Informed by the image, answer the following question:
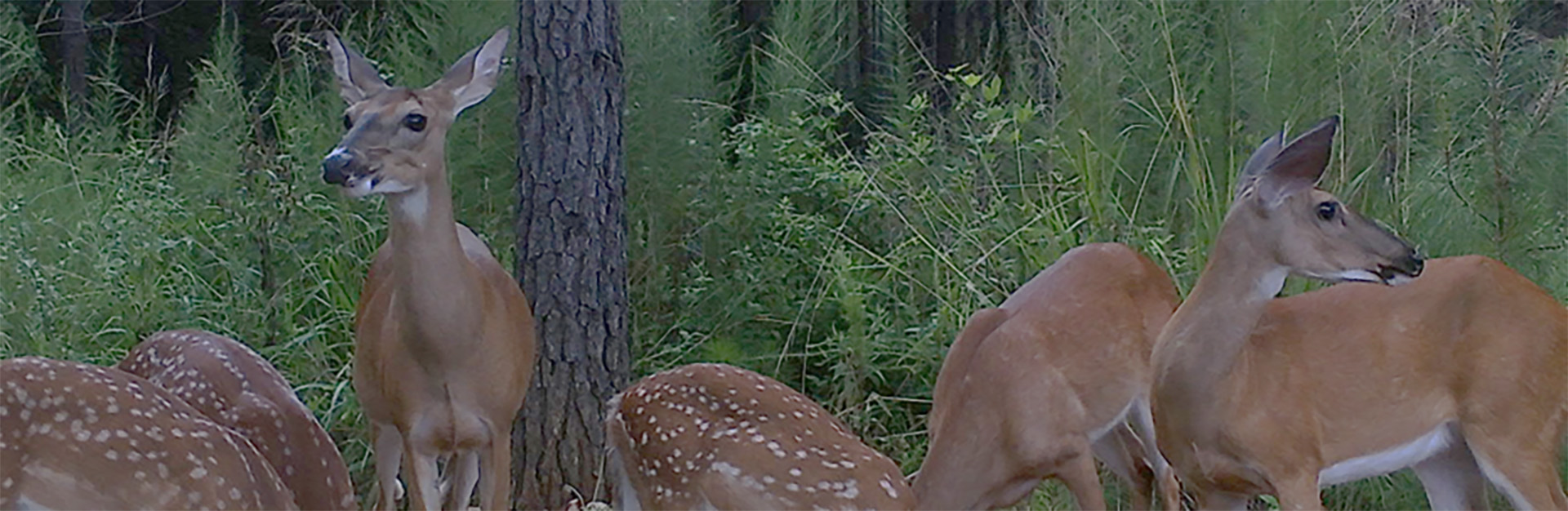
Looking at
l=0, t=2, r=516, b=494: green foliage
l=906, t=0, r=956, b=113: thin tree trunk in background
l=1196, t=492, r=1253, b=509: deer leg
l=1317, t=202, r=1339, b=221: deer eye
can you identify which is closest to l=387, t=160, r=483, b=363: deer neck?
l=1196, t=492, r=1253, b=509: deer leg

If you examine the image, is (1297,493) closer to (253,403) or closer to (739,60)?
(253,403)

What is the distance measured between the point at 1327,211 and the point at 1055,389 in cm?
108

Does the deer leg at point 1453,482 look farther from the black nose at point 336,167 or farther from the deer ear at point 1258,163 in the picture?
the black nose at point 336,167

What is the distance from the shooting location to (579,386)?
620 centimetres

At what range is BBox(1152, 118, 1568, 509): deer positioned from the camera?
4.24 meters

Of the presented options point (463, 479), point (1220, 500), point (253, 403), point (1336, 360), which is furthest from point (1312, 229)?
point (253, 403)

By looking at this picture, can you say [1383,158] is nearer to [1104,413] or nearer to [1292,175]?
[1104,413]

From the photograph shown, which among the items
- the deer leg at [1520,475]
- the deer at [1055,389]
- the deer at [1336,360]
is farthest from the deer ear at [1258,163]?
the deer leg at [1520,475]

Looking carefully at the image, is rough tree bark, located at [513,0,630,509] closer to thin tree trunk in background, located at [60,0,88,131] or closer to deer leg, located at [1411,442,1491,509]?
deer leg, located at [1411,442,1491,509]

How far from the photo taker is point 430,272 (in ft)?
15.1

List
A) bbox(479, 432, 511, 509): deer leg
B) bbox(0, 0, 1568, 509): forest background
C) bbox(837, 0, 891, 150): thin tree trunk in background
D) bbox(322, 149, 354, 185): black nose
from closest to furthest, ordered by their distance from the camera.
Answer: bbox(322, 149, 354, 185): black nose, bbox(479, 432, 511, 509): deer leg, bbox(0, 0, 1568, 509): forest background, bbox(837, 0, 891, 150): thin tree trunk in background

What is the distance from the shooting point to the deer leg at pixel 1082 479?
4938 millimetres

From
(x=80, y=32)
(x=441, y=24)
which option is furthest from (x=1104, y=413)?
(x=80, y=32)

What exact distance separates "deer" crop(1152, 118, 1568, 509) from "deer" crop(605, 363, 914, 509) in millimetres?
801
